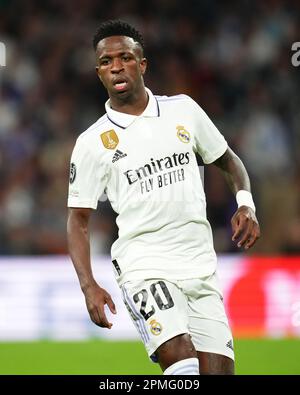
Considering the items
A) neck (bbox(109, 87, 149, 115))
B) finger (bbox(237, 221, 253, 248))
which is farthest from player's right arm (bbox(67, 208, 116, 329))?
finger (bbox(237, 221, 253, 248))

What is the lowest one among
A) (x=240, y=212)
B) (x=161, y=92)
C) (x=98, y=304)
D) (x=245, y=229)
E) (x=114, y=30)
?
(x=98, y=304)

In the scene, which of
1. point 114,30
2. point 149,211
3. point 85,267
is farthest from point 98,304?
point 114,30

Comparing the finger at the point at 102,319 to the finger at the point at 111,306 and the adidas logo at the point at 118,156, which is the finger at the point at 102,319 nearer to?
the finger at the point at 111,306

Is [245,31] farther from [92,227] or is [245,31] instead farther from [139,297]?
[139,297]

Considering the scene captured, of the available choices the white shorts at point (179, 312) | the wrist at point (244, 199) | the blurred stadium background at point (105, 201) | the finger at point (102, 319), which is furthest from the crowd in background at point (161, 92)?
the finger at point (102, 319)

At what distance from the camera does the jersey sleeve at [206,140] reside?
6.01 m

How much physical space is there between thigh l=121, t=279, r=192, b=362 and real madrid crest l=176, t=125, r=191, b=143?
82cm

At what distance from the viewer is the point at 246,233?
5.55 meters

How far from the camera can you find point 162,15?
15.2m

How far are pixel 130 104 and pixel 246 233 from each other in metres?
1.01

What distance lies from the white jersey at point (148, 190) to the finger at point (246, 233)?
306mm

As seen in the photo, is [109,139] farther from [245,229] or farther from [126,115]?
[245,229]

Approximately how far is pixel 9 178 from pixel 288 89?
4.01 m
